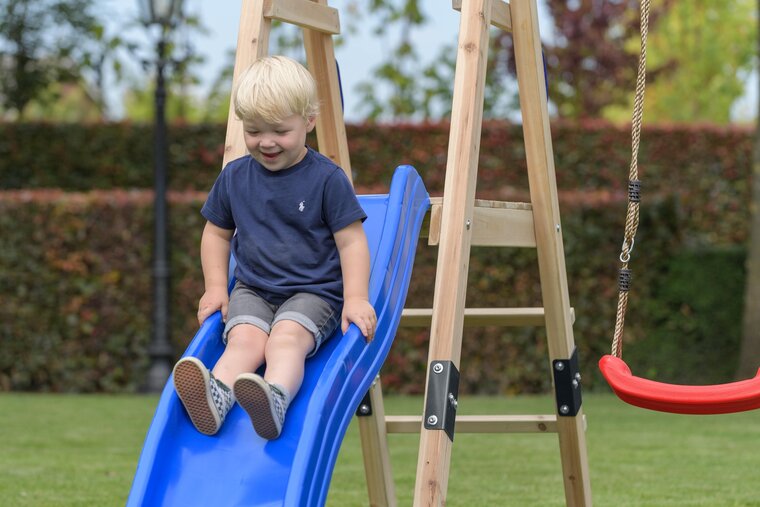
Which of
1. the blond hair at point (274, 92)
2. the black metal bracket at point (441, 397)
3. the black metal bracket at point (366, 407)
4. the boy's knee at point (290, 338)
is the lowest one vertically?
the black metal bracket at point (366, 407)

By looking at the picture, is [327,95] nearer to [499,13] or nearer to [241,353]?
[499,13]

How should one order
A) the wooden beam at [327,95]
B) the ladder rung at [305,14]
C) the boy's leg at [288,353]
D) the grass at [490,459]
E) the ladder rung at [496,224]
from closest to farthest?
1. the boy's leg at [288,353]
2. the ladder rung at [496,224]
3. the ladder rung at [305,14]
4. the wooden beam at [327,95]
5. the grass at [490,459]

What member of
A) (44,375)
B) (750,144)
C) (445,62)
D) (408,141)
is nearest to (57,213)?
(44,375)

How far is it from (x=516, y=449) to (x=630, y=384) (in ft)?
12.0

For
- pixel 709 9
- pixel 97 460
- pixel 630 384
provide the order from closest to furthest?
pixel 630 384 → pixel 97 460 → pixel 709 9

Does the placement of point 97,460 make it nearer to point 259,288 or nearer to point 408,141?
point 259,288

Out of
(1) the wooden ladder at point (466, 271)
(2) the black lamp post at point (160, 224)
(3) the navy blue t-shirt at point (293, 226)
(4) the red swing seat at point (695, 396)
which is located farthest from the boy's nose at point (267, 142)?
(2) the black lamp post at point (160, 224)

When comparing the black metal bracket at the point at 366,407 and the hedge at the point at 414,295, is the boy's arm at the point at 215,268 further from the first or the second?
the hedge at the point at 414,295

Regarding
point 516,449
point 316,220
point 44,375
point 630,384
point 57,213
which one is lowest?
point 44,375

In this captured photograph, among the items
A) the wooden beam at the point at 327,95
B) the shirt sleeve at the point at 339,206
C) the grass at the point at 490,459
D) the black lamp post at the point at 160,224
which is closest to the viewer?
the shirt sleeve at the point at 339,206

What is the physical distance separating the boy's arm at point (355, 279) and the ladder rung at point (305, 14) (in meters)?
0.91

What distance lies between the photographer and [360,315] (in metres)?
3.46

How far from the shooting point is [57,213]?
1002cm

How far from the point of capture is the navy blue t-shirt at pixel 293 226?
3555 millimetres
